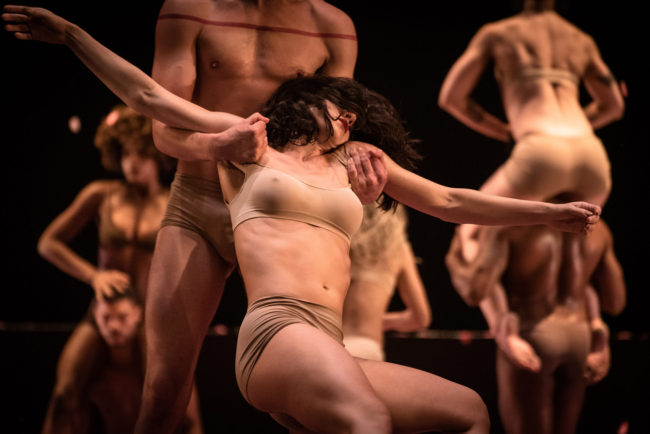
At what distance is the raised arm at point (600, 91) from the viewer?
3463 mm

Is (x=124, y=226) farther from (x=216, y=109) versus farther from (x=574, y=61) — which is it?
(x=574, y=61)

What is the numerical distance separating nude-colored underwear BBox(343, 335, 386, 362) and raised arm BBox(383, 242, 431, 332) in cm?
47

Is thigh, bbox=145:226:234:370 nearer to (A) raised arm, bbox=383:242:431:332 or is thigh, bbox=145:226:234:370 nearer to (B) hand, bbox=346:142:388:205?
(B) hand, bbox=346:142:388:205

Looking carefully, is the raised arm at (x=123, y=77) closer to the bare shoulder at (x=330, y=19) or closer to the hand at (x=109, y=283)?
the bare shoulder at (x=330, y=19)

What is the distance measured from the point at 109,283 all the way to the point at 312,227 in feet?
5.71

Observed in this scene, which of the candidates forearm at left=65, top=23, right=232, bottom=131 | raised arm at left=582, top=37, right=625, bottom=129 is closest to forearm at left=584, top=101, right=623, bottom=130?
raised arm at left=582, top=37, right=625, bottom=129

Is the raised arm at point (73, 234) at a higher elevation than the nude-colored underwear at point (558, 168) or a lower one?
lower

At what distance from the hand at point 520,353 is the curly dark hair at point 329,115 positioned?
1.20m

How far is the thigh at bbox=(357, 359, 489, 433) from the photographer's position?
1.84 meters

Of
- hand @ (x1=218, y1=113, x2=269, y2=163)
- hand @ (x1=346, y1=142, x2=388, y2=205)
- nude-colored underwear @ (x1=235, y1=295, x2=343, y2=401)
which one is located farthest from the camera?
hand @ (x1=346, y1=142, x2=388, y2=205)

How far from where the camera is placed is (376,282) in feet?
10.9

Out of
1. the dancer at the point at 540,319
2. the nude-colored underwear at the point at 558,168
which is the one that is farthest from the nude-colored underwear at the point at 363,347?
the nude-colored underwear at the point at 558,168

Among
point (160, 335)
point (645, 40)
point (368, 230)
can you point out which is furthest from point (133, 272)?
point (645, 40)

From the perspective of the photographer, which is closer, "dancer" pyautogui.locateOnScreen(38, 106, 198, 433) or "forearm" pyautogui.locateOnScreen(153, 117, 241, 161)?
"forearm" pyautogui.locateOnScreen(153, 117, 241, 161)
